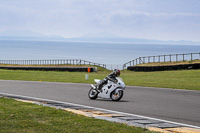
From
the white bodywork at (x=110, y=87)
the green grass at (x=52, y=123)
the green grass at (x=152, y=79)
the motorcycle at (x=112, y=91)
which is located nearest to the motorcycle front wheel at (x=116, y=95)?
the motorcycle at (x=112, y=91)

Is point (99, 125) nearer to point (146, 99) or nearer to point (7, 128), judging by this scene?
point (7, 128)

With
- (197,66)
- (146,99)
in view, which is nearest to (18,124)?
(146,99)

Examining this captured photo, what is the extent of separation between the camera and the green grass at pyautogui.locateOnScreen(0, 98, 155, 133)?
302 inches

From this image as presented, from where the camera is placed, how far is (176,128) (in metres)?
8.37

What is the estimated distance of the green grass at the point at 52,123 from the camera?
302 inches

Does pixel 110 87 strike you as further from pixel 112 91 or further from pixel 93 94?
pixel 93 94

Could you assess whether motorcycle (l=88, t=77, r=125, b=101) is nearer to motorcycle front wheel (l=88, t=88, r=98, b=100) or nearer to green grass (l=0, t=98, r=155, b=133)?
motorcycle front wheel (l=88, t=88, r=98, b=100)

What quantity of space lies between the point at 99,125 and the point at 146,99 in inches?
252

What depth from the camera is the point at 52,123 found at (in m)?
8.41

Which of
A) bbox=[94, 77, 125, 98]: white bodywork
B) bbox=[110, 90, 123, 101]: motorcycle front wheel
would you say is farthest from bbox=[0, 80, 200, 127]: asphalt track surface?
bbox=[94, 77, 125, 98]: white bodywork

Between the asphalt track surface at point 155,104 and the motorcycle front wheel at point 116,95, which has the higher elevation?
the motorcycle front wheel at point 116,95

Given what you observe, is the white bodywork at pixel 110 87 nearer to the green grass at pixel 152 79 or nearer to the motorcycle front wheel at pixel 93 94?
the motorcycle front wheel at pixel 93 94

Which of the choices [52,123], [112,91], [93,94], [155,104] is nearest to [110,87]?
[112,91]

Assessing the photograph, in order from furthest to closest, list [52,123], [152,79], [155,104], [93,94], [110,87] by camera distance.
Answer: [152,79] < [93,94] < [110,87] < [155,104] < [52,123]
